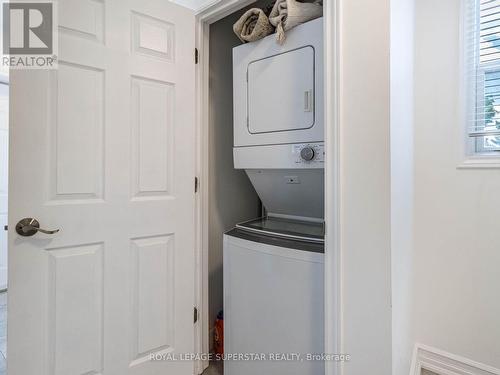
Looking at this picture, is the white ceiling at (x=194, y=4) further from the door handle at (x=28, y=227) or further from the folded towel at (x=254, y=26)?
the door handle at (x=28, y=227)

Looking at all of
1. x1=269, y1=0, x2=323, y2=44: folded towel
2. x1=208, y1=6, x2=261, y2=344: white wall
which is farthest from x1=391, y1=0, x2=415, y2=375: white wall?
x1=208, y1=6, x2=261, y2=344: white wall

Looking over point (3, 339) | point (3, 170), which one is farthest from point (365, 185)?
point (3, 170)

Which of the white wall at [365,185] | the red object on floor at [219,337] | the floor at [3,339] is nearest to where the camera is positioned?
the white wall at [365,185]

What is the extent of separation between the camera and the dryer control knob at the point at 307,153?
1289 mm

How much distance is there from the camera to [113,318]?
4.34ft

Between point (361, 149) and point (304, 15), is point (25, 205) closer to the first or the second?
point (361, 149)

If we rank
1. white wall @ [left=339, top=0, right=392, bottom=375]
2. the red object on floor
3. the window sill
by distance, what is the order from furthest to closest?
1. the red object on floor
2. the window sill
3. white wall @ [left=339, top=0, right=392, bottom=375]

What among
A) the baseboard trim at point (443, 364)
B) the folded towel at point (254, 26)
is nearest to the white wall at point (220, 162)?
the folded towel at point (254, 26)

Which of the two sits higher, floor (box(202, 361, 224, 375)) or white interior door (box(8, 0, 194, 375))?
white interior door (box(8, 0, 194, 375))

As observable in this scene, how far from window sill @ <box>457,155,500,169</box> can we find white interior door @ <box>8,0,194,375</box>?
152cm

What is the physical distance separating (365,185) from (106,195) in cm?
114

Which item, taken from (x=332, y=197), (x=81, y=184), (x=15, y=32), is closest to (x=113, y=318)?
(x=81, y=184)

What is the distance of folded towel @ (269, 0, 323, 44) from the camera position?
52.3 inches

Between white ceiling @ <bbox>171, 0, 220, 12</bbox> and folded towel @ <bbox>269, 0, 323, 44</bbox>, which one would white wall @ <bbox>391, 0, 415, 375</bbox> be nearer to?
folded towel @ <bbox>269, 0, 323, 44</bbox>
